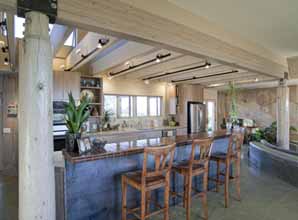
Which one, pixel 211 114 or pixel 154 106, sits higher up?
pixel 154 106

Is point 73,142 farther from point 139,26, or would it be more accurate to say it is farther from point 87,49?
point 87,49

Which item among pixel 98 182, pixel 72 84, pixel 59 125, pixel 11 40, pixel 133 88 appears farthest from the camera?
pixel 133 88

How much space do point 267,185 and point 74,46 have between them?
210 inches

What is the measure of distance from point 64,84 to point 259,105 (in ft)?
31.7

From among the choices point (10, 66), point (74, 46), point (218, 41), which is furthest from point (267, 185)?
point (10, 66)

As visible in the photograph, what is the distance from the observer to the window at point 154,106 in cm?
713

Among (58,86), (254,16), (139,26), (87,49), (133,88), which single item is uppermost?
(254,16)

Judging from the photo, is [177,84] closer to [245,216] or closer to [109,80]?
[109,80]

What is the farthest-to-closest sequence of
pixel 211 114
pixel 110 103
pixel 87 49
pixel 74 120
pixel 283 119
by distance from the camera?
pixel 211 114 → pixel 110 103 → pixel 283 119 → pixel 87 49 → pixel 74 120

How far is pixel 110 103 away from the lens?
6.18 metres

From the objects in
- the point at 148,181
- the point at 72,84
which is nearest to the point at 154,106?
the point at 72,84

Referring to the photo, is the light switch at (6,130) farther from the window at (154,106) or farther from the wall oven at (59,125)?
the window at (154,106)

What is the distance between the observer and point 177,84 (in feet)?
24.4

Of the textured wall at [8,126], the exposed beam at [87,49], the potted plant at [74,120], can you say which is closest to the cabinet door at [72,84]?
the exposed beam at [87,49]
